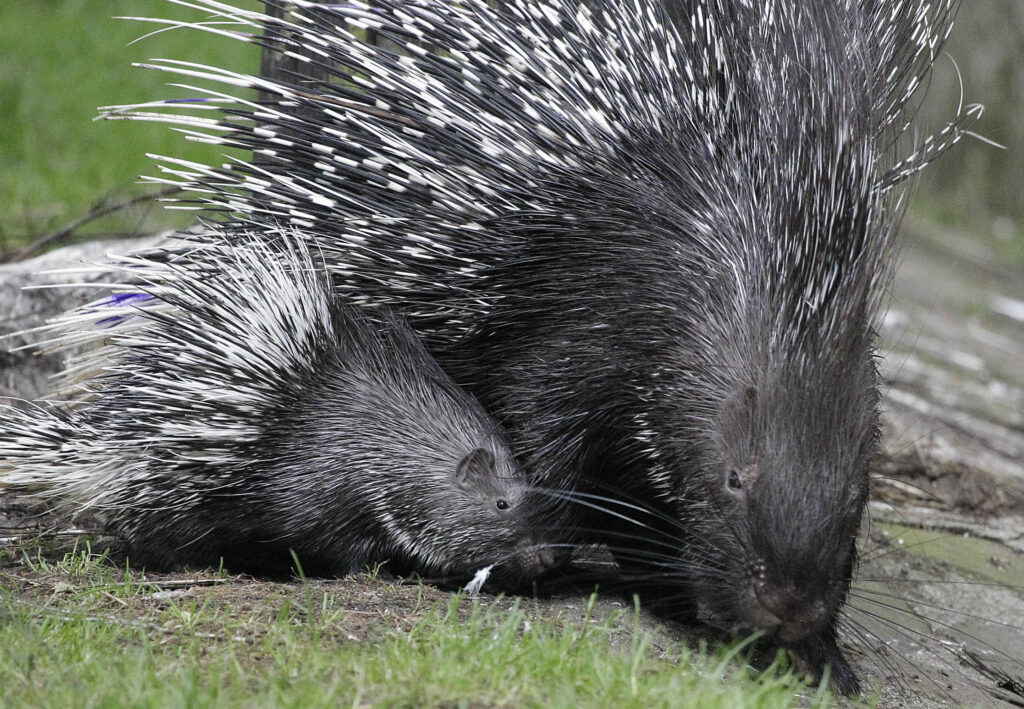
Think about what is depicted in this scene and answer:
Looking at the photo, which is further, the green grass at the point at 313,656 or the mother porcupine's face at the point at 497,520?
the mother porcupine's face at the point at 497,520

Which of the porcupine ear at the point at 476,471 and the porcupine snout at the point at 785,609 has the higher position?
the porcupine snout at the point at 785,609

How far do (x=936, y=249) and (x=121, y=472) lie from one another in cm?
835

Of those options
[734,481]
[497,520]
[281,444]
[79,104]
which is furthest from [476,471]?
[79,104]

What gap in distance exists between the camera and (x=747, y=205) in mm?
2875

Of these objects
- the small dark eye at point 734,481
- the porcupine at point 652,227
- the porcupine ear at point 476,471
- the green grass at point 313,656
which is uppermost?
the porcupine at point 652,227

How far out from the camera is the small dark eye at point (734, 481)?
8.75 feet

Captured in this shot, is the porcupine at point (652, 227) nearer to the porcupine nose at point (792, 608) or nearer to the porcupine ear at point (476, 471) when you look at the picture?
the porcupine nose at point (792, 608)

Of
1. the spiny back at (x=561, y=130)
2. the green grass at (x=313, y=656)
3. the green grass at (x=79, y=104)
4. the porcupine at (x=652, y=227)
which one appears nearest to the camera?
the green grass at (x=313, y=656)

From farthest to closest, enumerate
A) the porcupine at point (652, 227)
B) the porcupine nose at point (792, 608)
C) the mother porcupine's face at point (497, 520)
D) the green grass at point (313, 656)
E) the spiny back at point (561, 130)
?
the mother porcupine's face at point (497, 520) → the spiny back at point (561, 130) → the porcupine at point (652, 227) → the porcupine nose at point (792, 608) → the green grass at point (313, 656)

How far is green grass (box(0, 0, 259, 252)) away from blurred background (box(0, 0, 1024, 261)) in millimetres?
13

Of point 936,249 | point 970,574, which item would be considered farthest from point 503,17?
point 936,249

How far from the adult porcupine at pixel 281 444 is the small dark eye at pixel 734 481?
64cm

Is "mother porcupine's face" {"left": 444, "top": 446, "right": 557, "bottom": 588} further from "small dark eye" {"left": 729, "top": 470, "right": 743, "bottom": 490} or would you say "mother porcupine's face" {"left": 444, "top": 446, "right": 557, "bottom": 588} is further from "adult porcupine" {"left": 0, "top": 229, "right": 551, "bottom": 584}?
"small dark eye" {"left": 729, "top": 470, "right": 743, "bottom": 490}

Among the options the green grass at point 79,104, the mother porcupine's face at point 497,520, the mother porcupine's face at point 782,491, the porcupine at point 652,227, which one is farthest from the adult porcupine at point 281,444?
the green grass at point 79,104
